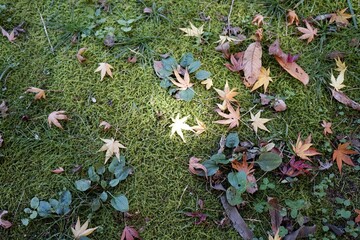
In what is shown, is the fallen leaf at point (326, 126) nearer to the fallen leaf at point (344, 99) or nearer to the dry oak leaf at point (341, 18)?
the fallen leaf at point (344, 99)

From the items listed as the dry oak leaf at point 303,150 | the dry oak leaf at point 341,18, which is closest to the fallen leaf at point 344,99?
the dry oak leaf at point 303,150

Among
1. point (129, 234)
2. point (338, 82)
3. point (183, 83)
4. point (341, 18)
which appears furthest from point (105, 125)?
point (341, 18)

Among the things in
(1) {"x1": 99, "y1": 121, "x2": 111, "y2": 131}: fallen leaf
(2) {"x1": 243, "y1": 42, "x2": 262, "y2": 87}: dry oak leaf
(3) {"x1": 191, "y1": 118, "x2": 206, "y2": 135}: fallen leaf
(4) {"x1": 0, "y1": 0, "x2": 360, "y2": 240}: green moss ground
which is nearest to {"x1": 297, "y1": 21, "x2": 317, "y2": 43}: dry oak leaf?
(4) {"x1": 0, "y1": 0, "x2": 360, "y2": 240}: green moss ground

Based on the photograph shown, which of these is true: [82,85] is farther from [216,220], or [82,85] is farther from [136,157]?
[216,220]

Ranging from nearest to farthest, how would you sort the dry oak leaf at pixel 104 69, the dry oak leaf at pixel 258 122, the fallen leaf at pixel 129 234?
the fallen leaf at pixel 129 234 < the dry oak leaf at pixel 258 122 < the dry oak leaf at pixel 104 69

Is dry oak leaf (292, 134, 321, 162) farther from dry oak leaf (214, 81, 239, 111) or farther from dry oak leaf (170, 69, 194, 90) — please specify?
dry oak leaf (170, 69, 194, 90)

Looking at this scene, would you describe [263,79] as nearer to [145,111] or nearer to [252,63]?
[252,63]
